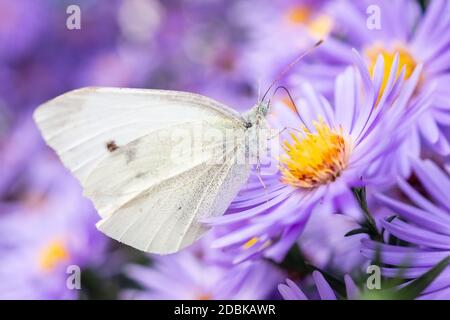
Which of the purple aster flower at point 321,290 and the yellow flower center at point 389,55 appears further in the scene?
the yellow flower center at point 389,55

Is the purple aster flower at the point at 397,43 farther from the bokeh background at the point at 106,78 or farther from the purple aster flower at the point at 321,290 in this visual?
the purple aster flower at the point at 321,290

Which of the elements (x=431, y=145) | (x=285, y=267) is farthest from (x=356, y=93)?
(x=285, y=267)

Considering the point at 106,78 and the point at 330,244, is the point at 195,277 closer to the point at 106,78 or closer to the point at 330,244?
the point at 330,244

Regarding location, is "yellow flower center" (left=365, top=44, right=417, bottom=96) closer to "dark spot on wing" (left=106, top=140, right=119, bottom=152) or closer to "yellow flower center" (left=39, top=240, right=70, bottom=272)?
"dark spot on wing" (left=106, top=140, right=119, bottom=152)

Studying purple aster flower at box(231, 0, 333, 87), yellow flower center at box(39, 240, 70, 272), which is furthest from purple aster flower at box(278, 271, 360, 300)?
yellow flower center at box(39, 240, 70, 272)

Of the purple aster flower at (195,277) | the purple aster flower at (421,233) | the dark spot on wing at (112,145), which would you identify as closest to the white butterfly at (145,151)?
the dark spot on wing at (112,145)

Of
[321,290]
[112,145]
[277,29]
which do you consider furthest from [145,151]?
[277,29]
